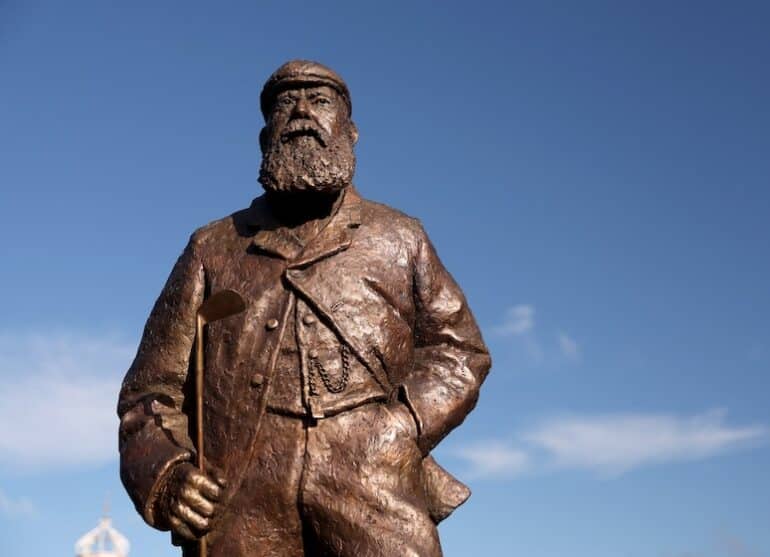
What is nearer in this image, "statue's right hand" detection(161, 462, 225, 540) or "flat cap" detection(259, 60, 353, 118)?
"statue's right hand" detection(161, 462, 225, 540)

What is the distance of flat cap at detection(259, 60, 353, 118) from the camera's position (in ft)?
17.1

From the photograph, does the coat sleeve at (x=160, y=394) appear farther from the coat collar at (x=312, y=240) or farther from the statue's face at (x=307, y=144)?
the statue's face at (x=307, y=144)

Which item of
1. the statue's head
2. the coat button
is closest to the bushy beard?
the statue's head

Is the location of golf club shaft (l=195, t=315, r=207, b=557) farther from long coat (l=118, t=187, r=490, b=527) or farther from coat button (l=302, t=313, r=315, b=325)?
coat button (l=302, t=313, r=315, b=325)

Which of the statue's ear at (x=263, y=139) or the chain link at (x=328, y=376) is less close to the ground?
the statue's ear at (x=263, y=139)

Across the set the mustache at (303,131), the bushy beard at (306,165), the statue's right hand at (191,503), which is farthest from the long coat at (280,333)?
the mustache at (303,131)

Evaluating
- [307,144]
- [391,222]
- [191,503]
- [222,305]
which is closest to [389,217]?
[391,222]

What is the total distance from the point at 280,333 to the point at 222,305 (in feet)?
1.73

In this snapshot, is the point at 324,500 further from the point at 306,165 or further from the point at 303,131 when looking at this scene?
the point at 303,131

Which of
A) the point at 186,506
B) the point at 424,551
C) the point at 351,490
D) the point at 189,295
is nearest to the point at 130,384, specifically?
the point at 189,295

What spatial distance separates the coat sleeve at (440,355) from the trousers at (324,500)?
30 centimetres

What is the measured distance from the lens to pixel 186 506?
14.1ft

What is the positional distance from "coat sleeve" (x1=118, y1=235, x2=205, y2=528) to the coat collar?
39 centimetres

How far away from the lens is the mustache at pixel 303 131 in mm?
5129
